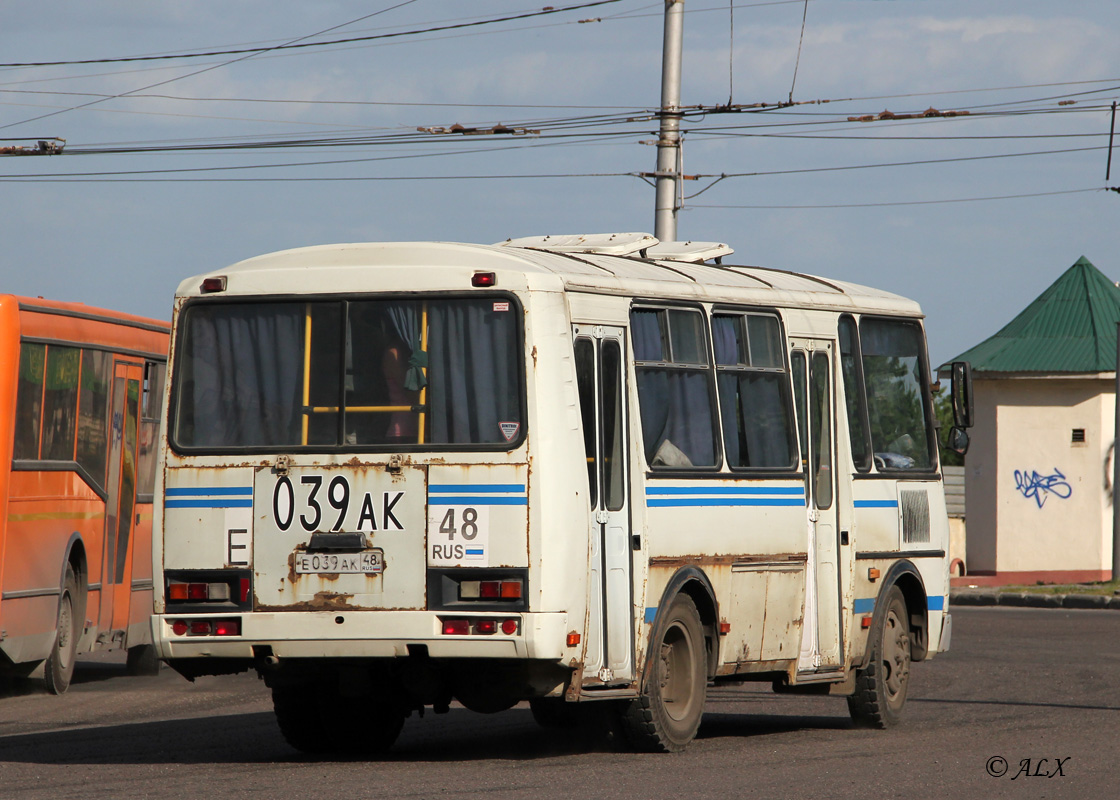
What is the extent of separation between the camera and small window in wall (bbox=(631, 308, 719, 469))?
37.4ft

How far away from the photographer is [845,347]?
45.2 feet

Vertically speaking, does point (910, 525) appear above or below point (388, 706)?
above

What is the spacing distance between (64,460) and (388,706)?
17.6 ft

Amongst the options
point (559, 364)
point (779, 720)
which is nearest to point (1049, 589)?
point (779, 720)

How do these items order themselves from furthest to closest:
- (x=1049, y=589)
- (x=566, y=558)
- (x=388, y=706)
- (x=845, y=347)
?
1. (x=1049, y=589)
2. (x=845, y=347)
3. (x=388, y=706)
4. (x=566, y=558)

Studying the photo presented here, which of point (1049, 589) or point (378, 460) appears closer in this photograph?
point (378, 460)

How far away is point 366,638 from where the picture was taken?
10195 millimetres

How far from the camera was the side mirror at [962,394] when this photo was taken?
14.3 meters

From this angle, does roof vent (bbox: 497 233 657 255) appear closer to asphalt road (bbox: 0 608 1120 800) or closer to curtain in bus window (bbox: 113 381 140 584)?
asphalt road (bbox: 0 608 1120 800)

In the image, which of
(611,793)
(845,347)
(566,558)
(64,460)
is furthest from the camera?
(64,460)

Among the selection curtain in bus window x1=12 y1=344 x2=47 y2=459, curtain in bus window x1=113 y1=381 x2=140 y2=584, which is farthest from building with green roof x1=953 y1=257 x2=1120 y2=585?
curtain in bus window x1=12 y1=344 x2=47 y2=459

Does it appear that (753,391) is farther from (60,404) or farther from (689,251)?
(60,404)

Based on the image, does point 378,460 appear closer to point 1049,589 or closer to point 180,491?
point 180,491

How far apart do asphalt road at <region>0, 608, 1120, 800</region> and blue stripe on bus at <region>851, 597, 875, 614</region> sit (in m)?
0.87
